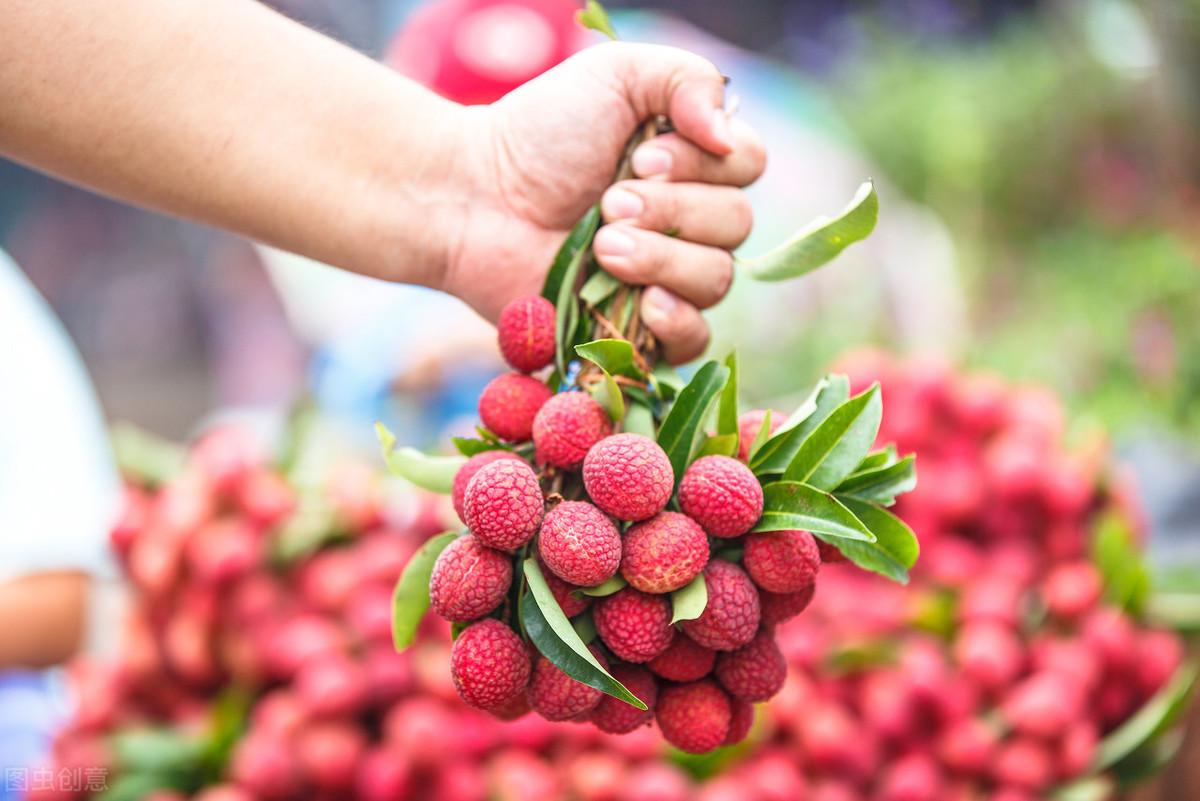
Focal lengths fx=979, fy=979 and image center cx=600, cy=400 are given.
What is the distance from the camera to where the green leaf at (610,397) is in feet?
2.64

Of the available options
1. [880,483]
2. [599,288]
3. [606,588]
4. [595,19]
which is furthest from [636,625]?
[595,19]

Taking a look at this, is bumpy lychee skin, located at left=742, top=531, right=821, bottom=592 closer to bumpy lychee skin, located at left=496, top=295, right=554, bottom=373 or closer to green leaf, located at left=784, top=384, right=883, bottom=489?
green leaf, located at left=784, top=384, right=883, bottom=489

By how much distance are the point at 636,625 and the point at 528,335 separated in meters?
0.29

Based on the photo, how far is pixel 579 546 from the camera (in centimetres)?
70

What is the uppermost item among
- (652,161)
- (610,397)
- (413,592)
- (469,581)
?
(652,161)

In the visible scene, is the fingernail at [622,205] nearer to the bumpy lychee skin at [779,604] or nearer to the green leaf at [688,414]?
the green leaf at [688,414]

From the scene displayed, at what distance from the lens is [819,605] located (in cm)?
158

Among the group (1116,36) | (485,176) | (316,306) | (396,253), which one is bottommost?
(316,306)

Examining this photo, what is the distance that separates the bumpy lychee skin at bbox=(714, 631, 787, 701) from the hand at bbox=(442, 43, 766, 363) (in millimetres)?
339

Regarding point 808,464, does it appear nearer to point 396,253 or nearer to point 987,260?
point 396,253

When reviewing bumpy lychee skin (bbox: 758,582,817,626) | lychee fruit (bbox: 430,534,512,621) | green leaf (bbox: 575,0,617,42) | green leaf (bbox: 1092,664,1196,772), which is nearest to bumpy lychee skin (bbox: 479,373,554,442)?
lychee fruit (bbox: 430,534,512,621)

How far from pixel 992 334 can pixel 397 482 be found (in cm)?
289

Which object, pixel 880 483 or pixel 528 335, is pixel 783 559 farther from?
pixel 528 335

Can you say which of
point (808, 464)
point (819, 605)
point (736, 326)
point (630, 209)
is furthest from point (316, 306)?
point (808, 464)
